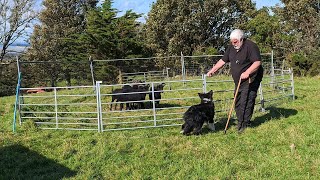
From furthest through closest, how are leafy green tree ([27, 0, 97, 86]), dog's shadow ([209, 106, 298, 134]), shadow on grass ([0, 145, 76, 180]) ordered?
leafy green tree ([27, 0, 97, 86]) → dog's shadow ([209, 106, 298, 134]) → shadow on grass ([0, 145, 76, 180])

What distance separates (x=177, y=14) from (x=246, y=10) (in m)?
6.86

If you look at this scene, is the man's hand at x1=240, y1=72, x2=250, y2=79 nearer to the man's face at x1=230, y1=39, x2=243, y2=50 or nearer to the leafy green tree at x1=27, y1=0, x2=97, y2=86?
the man's face at x1=230, y1=39, x2=243, y2=50

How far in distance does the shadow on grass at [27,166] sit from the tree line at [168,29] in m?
17.4

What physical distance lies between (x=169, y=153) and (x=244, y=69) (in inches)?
91.0

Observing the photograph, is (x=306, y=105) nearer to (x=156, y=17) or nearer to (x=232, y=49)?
(x=232, y=49)

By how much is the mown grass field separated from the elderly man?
1.33 feet

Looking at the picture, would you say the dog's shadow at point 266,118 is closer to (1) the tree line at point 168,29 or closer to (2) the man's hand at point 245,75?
(2) the man's hand at point 245,75

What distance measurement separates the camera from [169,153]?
19.6 feet

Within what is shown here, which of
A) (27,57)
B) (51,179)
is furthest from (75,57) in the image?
(51,179)

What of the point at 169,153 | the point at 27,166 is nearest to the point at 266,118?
the point at 169,153

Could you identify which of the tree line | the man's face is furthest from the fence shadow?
the tree line

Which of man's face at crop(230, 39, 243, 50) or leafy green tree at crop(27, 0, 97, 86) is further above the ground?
leafy green tree at crop(27, 0, 97, 86)

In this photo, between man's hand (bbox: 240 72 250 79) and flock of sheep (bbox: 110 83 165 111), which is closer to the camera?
man's hand (bbox: 240 72 250 79)

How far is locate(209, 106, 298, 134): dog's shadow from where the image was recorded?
762 cm
